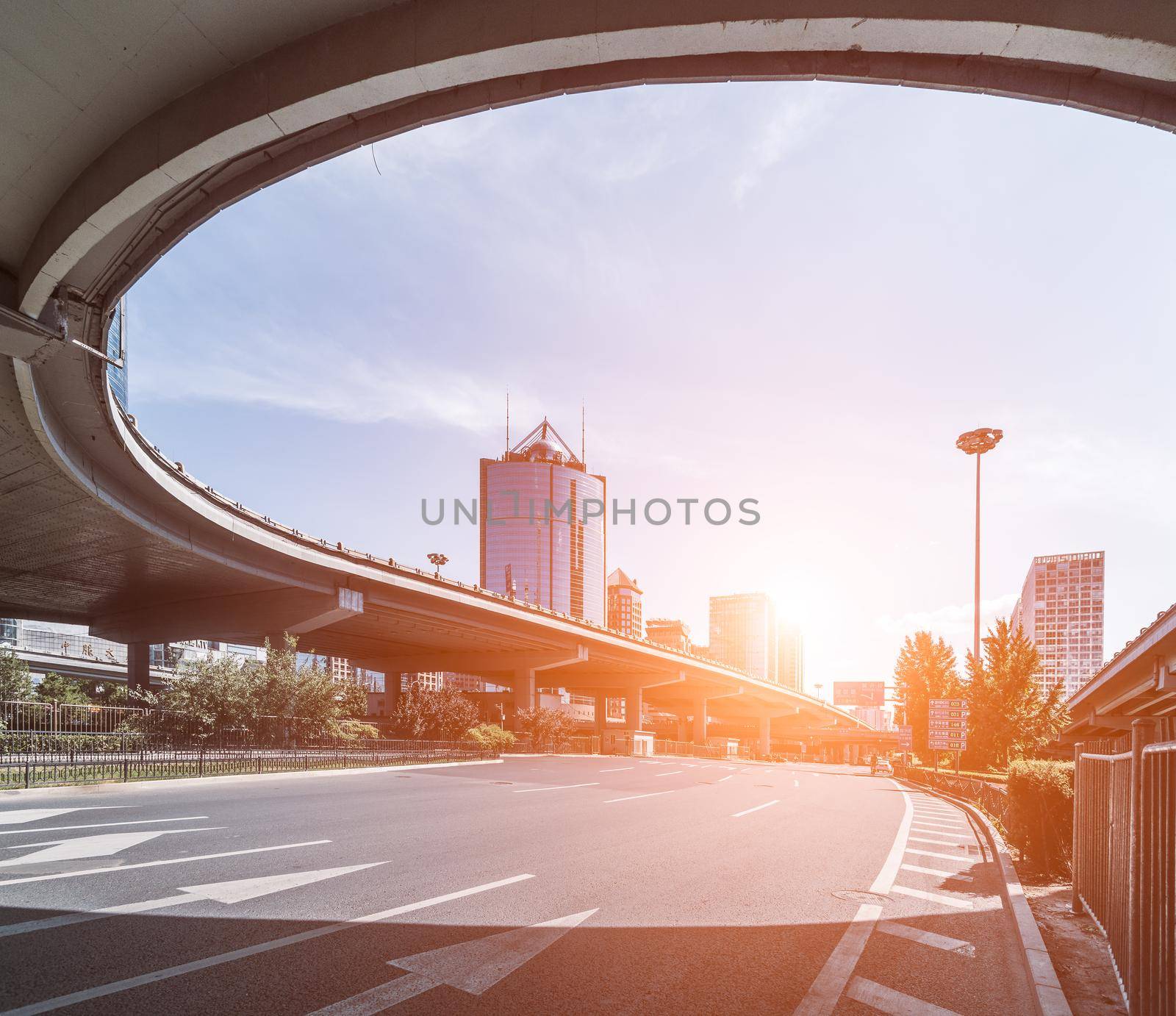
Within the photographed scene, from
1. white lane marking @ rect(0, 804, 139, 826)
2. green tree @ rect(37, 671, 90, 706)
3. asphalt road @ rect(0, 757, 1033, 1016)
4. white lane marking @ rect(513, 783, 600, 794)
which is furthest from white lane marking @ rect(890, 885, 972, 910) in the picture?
green tree @ rect(37, 671, 90, 706)

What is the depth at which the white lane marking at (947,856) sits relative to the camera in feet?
40.4

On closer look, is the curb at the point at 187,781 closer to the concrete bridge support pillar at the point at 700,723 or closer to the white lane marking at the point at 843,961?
the white lane marking at the point at 843,961

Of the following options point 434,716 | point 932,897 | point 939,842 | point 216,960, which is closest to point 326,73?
point 216,960

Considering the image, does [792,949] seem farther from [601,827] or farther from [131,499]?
[131,499]

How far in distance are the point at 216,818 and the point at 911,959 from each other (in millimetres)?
12562

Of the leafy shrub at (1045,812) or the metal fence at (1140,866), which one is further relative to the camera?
the leafy shrub at (1045,812)

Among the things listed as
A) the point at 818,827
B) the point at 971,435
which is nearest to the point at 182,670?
the point at 818,827

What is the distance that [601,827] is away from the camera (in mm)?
14578

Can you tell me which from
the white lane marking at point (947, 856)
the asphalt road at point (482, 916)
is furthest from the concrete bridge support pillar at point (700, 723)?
the asphalt road at point (482, 916)

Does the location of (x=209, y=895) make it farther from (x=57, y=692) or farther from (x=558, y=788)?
(x=57, y=692)

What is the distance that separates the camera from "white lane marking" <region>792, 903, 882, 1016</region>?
537 centimetres

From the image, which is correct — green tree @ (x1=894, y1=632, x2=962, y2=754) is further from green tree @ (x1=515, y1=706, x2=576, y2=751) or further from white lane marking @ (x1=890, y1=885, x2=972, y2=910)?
white lane marking @ (x1=890, y1=885, x2=972, y2=910)

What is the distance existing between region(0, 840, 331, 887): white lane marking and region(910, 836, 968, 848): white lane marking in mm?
11291

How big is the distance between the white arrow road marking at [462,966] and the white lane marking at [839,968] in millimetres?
2279
